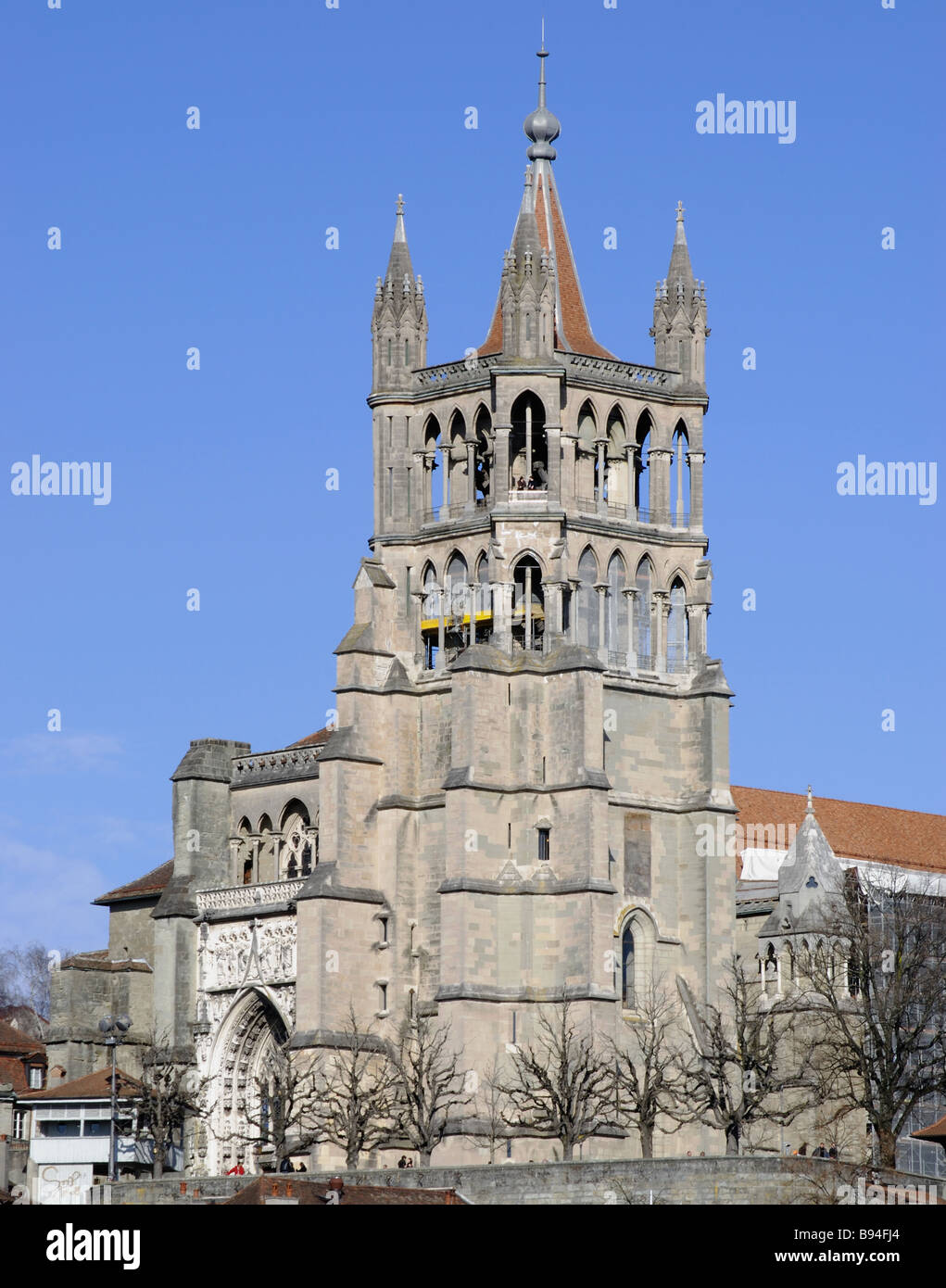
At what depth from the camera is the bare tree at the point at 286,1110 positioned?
292ft

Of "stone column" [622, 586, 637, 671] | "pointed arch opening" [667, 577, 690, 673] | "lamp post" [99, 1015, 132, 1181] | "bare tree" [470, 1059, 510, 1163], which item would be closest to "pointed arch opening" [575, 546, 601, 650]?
"stone column" [622, 586, 637, 671]

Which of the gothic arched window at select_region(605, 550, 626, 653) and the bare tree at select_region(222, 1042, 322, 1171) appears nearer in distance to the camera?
the bare tree at select_region(222, 1042, 322, 1171)

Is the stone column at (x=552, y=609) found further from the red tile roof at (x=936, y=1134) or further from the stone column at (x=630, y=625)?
the red tile roof at (x=936, y=1134)

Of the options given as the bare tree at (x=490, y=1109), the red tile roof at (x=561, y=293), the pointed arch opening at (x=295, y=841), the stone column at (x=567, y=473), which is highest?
the red tile roof at (x=561, y=293)

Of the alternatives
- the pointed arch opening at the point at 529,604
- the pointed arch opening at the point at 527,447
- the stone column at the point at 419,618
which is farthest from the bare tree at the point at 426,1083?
the pointed arch opening at the point at 527,447

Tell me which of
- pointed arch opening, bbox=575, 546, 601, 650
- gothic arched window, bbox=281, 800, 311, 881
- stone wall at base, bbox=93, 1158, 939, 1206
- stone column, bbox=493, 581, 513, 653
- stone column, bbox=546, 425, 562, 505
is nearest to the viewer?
stone wall at base, bbox=93, 1158, 939, 1206

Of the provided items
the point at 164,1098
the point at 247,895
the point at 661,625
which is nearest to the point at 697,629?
the point at 661,625

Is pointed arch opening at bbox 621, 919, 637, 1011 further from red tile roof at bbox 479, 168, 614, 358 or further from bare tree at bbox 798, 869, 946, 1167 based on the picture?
red tile roof at bbox 479, 168, 614, 358

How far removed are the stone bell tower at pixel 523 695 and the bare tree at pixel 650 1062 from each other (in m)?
0.68

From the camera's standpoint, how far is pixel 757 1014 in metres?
89.2

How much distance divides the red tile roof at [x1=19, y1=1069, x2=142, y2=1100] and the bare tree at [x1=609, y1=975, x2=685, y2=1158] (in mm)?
15348

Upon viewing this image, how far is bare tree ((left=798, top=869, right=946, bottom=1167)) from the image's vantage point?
87125 millimetres
